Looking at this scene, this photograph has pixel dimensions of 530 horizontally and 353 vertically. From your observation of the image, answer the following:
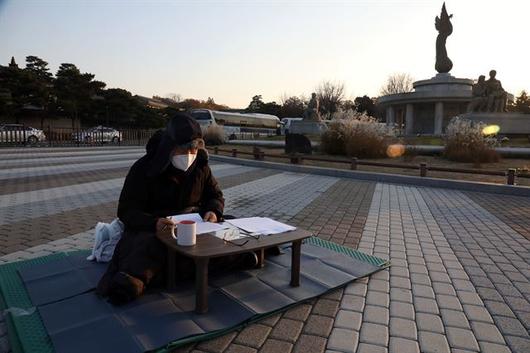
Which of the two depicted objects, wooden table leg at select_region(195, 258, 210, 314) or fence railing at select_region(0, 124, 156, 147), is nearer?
wooden table leg at select_region(195, 258, 210, 314)

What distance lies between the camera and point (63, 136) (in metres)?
27.2

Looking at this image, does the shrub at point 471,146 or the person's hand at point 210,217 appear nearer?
the person's hand at point 210,217

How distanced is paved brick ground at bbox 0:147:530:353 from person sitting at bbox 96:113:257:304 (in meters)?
0.72

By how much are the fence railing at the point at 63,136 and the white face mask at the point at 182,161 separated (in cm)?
1924

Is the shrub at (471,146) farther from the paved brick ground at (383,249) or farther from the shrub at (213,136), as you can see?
the shrub at (213,136)

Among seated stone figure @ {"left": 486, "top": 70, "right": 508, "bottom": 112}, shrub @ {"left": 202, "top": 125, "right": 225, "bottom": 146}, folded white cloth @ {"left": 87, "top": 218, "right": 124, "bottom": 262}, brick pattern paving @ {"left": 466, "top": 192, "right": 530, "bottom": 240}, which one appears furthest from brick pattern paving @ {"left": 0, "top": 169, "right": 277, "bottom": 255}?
seated stone figure @ {"left": 486, "top": 70, "right": 508, "bottom": 112}

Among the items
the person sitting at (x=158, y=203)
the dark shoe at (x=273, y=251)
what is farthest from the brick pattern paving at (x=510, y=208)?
→ the person sitting at (x=158, y=203)

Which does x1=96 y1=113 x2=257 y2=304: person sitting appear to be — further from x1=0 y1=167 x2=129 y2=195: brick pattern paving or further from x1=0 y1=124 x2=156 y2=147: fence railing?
x1=0 y1=124 x2=156 y2=147: fence railing

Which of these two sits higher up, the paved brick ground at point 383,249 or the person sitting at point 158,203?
the person sitting at point 158,203

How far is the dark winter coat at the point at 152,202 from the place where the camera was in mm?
2783

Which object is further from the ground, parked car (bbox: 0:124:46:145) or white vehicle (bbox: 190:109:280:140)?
white vehicle (bbox: 190:109:280:140)

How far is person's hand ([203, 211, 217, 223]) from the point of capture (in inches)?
129

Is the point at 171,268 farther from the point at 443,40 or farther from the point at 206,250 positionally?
the point at 443,40

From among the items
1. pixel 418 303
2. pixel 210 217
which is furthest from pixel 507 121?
pixel 210 217
